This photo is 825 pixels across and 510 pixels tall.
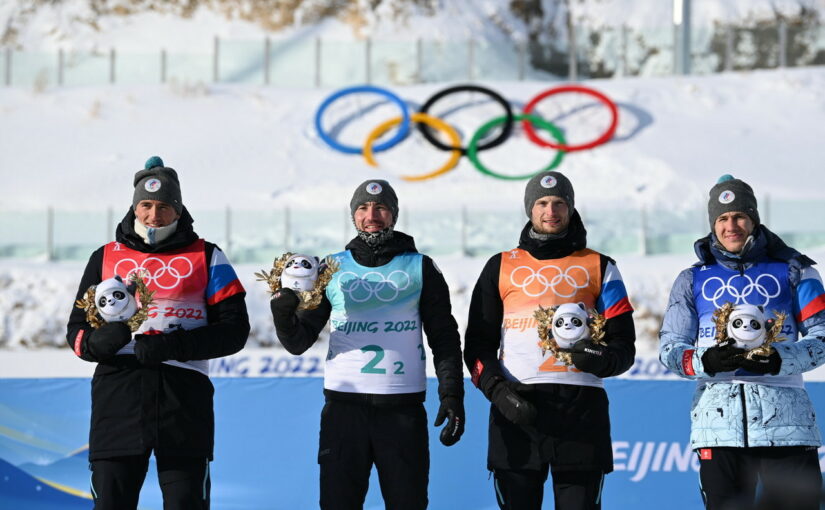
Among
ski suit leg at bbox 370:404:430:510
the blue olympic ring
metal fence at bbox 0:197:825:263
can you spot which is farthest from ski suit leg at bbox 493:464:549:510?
the blue olympic ring

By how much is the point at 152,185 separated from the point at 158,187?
25 mm

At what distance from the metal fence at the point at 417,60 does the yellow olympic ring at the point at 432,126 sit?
8.54 feet

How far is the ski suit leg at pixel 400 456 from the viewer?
4.44 meters

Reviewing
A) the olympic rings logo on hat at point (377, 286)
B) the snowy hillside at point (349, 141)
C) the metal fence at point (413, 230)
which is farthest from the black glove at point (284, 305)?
the snowy hillside at point (349, 141)

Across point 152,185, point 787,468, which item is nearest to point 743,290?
point 787,468

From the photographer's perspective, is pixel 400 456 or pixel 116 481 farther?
pixel 400 456

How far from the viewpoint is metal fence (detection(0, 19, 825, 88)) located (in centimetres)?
2644

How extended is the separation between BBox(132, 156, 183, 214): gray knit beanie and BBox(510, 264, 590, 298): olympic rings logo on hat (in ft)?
4.59

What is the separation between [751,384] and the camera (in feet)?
14.1

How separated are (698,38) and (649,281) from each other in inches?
566

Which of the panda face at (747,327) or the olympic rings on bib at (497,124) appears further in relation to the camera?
the olympic rings on bib at (497,124)

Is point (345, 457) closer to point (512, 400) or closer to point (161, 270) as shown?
point (512, 400)

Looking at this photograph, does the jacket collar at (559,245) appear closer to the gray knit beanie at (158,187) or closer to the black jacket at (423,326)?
the black jacket at (423,326)

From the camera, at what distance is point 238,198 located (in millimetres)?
21641
